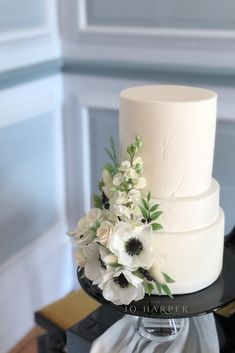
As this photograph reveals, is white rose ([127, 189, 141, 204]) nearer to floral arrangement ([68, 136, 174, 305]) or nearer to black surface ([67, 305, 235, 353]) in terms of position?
floral arrangement ([68, 136, 174, 305])

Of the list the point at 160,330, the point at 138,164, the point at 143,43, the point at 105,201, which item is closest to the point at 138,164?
the point at 138,164

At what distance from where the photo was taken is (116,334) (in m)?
0.97

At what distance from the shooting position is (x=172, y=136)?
0.86 meters

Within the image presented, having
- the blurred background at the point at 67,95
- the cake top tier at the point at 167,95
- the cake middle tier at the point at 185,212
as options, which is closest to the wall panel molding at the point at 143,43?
the blurred background at the point at 67,95

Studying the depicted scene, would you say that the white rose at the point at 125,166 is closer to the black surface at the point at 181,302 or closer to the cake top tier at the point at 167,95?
the cake top tier at the point at 167,95

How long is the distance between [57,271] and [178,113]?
45.1 inches

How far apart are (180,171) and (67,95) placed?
3.07 feet

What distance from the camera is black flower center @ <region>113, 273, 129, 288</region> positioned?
0.85 metres

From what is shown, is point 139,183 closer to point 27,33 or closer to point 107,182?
point 107,182

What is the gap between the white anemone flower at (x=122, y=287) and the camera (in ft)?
2.73

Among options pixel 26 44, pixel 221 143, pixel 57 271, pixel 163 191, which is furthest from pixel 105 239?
pixel 57 271

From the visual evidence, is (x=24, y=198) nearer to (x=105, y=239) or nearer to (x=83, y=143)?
(x=83, y=143)

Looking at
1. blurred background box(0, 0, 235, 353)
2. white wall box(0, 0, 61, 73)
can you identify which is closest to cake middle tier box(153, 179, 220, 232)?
blurred background box(0, 0, 235, 353)

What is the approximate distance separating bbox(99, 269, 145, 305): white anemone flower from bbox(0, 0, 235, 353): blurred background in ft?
2.51
